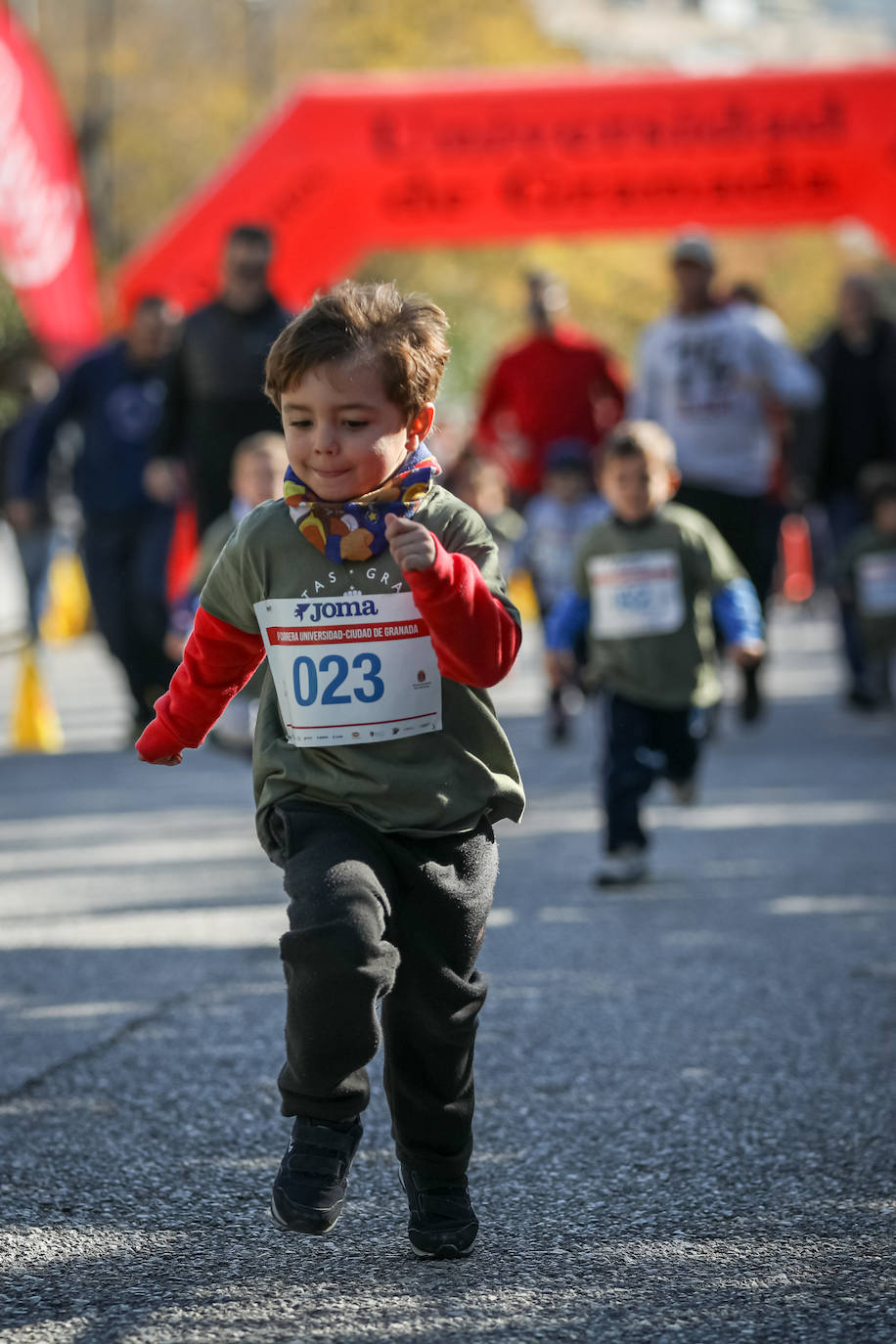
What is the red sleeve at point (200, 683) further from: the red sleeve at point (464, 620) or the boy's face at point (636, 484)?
the boy's face at point (636, 484)

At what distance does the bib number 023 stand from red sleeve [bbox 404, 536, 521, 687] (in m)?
0.11

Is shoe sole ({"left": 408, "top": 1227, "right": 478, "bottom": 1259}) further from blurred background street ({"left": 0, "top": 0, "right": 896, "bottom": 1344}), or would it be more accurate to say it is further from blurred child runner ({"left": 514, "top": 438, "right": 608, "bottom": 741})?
blurred child runner ({"left": 514, "top": 438, "right": 608, "bottom": 741})

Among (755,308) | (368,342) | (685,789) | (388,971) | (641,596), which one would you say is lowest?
(685,789)

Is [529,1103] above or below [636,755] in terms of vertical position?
below

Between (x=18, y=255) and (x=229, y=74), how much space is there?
84.4 ft

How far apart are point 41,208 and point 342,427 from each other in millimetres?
10882

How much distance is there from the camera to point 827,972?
5.32 meters

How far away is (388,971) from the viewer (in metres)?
3.19

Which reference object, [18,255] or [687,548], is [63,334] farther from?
[687,548]

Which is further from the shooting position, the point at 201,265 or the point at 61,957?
the point at 201,265

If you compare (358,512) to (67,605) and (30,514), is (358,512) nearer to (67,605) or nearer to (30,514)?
(30,514)

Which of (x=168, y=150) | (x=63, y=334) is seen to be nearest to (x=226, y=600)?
(x=63, y=334)

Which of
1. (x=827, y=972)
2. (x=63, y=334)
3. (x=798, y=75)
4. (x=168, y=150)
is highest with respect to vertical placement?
(x=168, y=150)

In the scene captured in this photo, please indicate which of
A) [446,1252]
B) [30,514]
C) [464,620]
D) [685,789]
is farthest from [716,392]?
[446,1252]
